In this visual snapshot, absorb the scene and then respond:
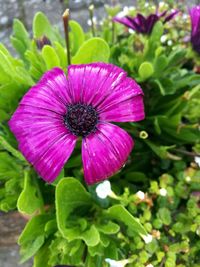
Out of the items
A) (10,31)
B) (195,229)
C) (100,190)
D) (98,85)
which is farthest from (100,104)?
(10,31)

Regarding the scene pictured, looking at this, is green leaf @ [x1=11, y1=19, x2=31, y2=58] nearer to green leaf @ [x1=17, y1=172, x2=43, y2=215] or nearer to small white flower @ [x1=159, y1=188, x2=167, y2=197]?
green leaf @ [x1=17, y1=172, x2=43, y2=215]

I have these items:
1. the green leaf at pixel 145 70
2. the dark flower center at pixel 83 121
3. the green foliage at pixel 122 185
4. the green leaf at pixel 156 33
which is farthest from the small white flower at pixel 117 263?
the green leaf at pixel 156 33

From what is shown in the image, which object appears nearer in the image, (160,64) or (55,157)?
(55,157)

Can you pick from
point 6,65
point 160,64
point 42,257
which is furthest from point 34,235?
point 160,64

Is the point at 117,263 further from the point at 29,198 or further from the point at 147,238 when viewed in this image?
the point at 29,198

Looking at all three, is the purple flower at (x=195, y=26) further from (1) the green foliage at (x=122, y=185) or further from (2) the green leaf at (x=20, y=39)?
(2) the green leaf at (x=20, y=39)
